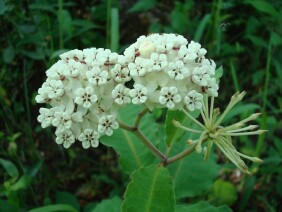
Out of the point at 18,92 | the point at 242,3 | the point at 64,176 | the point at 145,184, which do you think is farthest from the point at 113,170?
the point at 242,3

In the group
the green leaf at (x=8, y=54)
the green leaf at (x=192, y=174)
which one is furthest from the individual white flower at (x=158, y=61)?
the green leaf at (x=8, y=54)

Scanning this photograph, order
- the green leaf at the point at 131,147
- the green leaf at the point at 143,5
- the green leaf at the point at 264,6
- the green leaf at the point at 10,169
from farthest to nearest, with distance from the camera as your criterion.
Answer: the green leaf at the point at 143,5
the green leaf at the point at 264,6
the green leaf at the point at 10,169
the green leaf at the point at 131,147

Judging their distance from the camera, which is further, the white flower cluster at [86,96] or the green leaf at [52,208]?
the green leaf at [52,208]

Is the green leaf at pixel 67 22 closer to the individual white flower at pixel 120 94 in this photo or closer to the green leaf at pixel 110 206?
the green leaf at pixel 110 206

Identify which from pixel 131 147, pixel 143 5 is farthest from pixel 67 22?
pixel 131 147

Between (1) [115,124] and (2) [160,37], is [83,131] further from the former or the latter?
(2) [160,37]

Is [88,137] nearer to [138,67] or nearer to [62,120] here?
[62,120]

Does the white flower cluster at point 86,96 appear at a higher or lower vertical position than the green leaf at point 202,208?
higher
